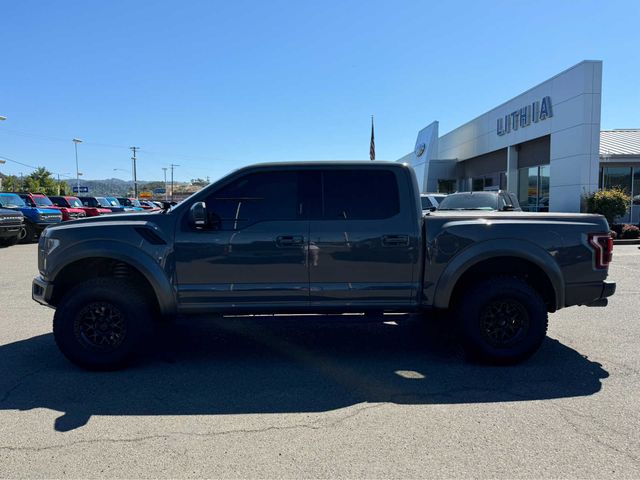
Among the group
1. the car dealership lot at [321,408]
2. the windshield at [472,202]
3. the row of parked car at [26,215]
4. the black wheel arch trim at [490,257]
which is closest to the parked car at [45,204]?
the row of parked car at [26,215]

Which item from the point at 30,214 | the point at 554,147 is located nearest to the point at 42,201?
the point at 30,214

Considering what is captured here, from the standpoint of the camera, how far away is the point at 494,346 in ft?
14.9

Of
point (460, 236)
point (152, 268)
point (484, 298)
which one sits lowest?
point (484, 298)

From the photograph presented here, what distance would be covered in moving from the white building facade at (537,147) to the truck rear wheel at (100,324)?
1776cm

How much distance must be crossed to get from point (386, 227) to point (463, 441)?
2.00 metres

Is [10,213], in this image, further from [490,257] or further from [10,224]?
[490,257]

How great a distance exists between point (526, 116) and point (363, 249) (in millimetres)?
20253

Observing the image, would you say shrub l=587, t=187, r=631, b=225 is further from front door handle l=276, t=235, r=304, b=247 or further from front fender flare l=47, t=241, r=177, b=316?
front fender flare l=47, t=241, r=177, b=316

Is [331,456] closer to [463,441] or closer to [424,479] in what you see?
[424,479]

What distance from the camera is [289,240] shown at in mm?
4395

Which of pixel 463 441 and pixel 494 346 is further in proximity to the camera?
pixel 494 346

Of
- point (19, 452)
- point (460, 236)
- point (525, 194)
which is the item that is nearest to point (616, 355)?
point (460, 236)

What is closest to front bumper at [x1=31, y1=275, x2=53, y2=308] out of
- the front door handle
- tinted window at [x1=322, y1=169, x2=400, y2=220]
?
the front door handle

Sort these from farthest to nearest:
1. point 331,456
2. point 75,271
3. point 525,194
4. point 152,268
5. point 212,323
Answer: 1. point 525,194
2. point 212,323
3. point 75,271
4. point 152,268
5. point 331,456
